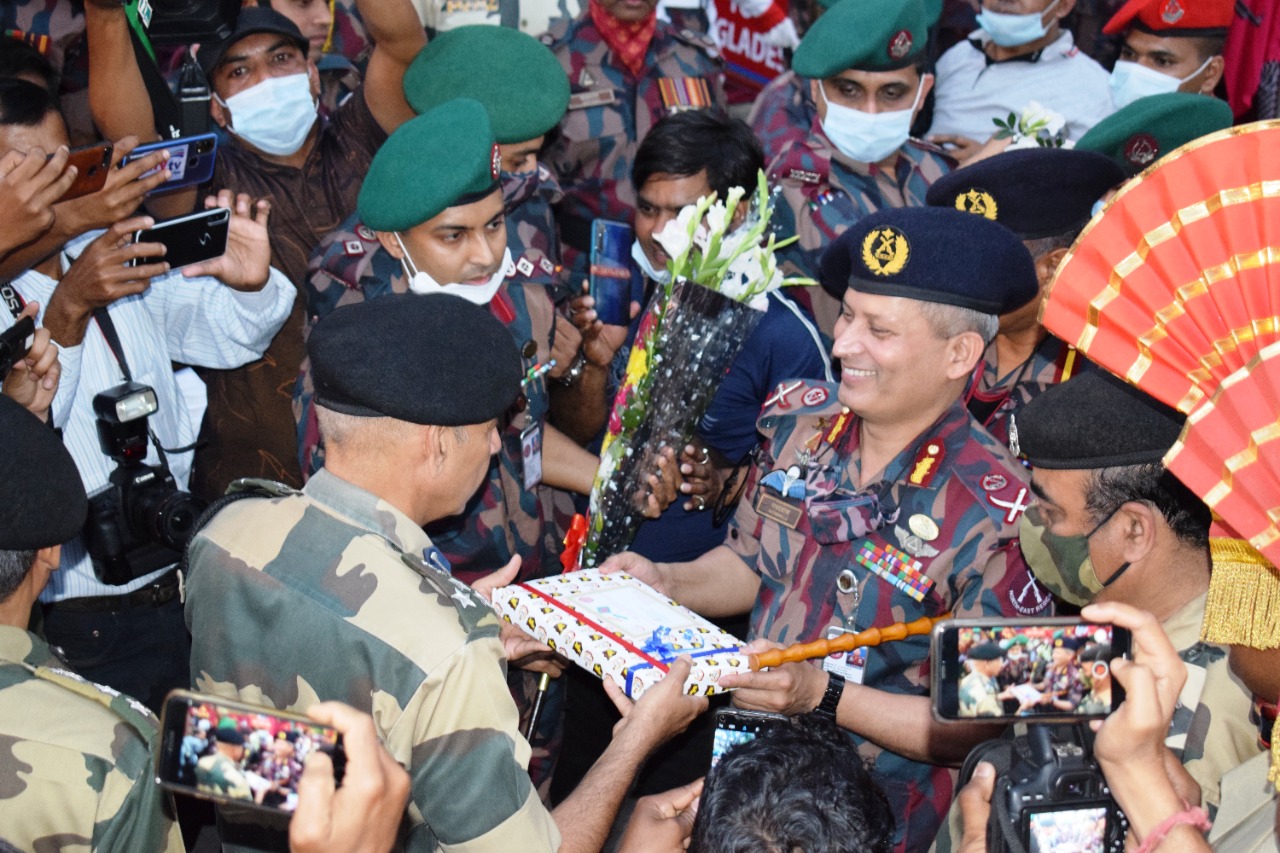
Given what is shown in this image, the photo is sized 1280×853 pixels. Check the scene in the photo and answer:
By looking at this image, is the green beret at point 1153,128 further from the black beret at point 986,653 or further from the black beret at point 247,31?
the black beret at point 247,31

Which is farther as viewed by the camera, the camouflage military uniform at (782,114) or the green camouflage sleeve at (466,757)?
the camouflage military uniform at (782,114)

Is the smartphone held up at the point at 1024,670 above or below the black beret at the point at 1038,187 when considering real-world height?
above

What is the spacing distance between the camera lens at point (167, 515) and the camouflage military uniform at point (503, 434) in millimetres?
371

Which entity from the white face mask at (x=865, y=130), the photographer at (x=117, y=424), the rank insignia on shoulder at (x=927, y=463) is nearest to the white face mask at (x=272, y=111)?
the photographer at (x=117, y=424)

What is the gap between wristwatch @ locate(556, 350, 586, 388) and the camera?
13.7ft

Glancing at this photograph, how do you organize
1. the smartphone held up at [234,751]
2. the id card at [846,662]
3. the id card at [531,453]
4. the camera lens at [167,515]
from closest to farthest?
1. the smartphone held up at [234,751]
2. the id card at [846,662]
3. the camera lens at [167,515]
4. the id card at [531,453]

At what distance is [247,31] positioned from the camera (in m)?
4.51

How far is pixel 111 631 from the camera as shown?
362cm

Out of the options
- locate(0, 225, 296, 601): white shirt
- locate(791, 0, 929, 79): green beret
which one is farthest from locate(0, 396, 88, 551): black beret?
locate(791, 0, 929, 79): green beret

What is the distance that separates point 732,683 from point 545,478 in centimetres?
157

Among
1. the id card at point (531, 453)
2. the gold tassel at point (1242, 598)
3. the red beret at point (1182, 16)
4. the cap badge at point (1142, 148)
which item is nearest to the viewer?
the gold tassel at point (1242, 598)

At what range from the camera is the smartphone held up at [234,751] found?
1.70 meters

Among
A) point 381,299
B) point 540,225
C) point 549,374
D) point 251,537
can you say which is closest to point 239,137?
point 540,225

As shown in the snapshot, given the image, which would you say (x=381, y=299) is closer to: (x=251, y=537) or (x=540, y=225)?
(x=251, y=537)
